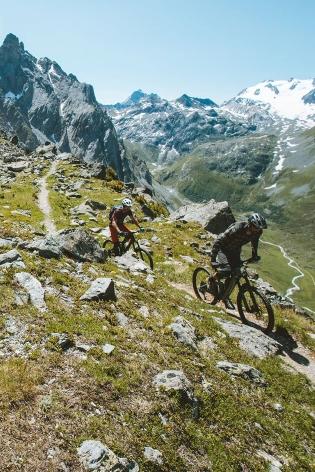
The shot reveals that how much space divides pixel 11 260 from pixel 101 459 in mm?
8845

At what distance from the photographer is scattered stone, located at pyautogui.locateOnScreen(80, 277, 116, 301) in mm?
14711

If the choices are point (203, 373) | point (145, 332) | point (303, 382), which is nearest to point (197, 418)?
point (203, 373)

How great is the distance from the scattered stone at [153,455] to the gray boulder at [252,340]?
7.42m

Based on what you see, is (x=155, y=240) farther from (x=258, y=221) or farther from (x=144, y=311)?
(x=144, y=311)

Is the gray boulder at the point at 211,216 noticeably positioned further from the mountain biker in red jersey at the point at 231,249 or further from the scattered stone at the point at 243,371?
the scattered stone at the point at 243,371

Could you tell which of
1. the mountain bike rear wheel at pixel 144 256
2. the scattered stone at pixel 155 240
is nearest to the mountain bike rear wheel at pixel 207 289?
the mountain bike rear wheel at pixel 144 256

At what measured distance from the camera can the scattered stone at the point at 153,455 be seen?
881 centimetres

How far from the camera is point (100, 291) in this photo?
14977 millimetres

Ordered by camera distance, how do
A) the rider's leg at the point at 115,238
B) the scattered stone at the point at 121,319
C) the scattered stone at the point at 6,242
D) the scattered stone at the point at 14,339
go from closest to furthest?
the scattered stone at the point at 14,339 → the scattered stone at the point at 121,319 → the scattered stone at the point at 6,242 → the rider's leg at the point at 115,238

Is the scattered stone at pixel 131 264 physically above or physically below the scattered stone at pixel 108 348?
below

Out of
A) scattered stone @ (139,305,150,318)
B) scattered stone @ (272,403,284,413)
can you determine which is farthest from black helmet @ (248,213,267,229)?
scattered stone @ (272,403,284,413)

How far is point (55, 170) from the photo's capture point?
231 feet

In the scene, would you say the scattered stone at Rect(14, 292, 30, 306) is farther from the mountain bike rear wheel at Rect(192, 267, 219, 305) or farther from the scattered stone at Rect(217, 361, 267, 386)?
the mountain bike rear wheel at Rect(192, 267, 219, 305)

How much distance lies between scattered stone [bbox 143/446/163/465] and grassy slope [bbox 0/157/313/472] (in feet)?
0.37
